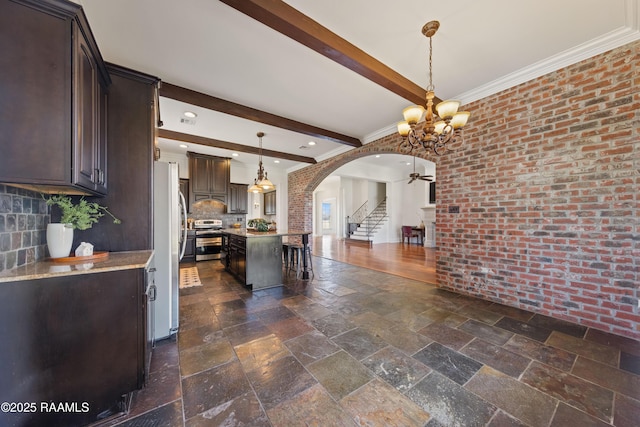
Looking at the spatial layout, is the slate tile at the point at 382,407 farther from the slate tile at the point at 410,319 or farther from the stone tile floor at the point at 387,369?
the slate tile at the point at 410,319

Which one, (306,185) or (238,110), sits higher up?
(238,110)

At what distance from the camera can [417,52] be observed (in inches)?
95.3

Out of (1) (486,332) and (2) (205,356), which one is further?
(1) (486,332)

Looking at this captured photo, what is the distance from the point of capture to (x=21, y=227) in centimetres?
149

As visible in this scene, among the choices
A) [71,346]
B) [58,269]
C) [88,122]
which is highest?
[88,122]

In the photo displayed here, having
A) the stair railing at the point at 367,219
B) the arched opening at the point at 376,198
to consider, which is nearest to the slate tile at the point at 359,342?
the arched opening at the point at 376,198

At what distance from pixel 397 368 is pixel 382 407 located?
0.43 m

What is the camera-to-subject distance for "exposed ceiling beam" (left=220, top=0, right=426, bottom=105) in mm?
1736

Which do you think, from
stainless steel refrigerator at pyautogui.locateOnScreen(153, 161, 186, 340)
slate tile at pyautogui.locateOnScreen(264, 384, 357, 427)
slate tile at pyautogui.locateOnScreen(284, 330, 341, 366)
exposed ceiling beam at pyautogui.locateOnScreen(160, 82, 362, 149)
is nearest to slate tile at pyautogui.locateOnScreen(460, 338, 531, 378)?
slate tile at pyautogui.locateOnScreen(284, 330, 341, 366)

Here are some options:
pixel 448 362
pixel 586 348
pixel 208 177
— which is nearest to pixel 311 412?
pixel 448 362

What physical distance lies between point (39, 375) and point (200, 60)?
2.93 meters

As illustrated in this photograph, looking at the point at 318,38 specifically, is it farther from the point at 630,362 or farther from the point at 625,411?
the point at 630,362

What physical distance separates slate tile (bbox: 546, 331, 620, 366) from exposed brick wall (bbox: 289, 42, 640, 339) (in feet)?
1.53

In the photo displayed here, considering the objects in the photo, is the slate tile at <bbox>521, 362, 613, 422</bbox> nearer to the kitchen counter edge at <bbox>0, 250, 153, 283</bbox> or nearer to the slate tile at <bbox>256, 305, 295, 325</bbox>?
the slate tile at <bbox>256, 305, 295, 325</bbox>
